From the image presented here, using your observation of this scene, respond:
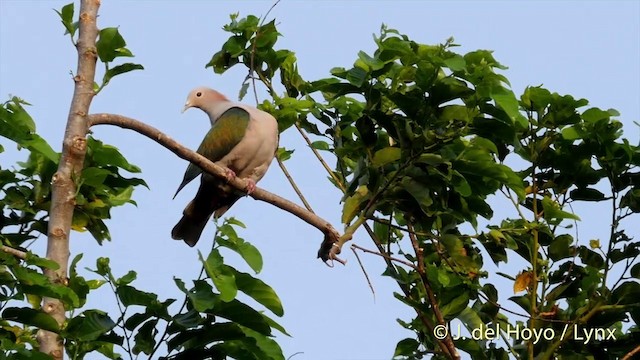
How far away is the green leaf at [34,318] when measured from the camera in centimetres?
379

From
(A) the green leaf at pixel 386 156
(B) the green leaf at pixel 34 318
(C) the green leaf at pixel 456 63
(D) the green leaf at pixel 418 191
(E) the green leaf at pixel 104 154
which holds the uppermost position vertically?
(E) the green leaf at pixel 104 154

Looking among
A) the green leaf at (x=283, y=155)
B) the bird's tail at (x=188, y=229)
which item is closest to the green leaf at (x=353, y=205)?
the green leaf at (x=283, y=155)

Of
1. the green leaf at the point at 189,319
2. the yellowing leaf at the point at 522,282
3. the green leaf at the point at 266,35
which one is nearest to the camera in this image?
the green leaf at the point at 189,319

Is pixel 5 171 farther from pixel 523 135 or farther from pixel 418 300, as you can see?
pixel 523 135

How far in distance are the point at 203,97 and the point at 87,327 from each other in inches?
152

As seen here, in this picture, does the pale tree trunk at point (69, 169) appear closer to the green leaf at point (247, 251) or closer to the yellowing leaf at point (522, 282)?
the green leaf at point (247, 251)

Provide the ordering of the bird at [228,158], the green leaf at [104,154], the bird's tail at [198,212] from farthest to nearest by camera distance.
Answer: the bird's tail at [198,212], the bird at [228,158], the green leaf at [104,154]

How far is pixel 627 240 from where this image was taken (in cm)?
509

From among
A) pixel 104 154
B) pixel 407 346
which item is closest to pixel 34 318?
pixel 104 154

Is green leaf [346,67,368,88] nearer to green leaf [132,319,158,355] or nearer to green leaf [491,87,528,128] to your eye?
green leaf [491,87,528,128]

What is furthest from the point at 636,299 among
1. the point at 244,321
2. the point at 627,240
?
the point at 244,321

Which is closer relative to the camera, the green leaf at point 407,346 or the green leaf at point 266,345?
the green leaf at point 266,345

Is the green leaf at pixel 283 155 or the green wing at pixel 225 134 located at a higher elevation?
the green wing at pixel 225 134

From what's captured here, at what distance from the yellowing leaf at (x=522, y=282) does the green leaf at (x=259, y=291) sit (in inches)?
61.6
